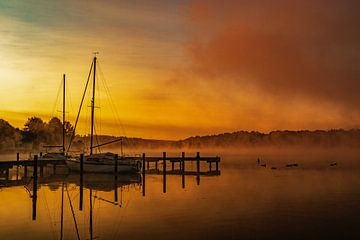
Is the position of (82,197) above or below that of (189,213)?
above

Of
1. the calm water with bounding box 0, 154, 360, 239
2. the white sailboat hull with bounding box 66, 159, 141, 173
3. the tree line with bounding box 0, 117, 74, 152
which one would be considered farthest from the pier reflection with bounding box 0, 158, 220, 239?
the tree line with bounding box 0, 117, 74, 152

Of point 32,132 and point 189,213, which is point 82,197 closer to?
point 189,213

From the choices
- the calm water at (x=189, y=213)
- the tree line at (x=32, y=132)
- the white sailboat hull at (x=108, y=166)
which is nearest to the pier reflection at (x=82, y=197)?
the calm water at (x=189, y=213)

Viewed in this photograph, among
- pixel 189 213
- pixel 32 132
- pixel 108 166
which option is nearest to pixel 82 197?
pixel 189 213

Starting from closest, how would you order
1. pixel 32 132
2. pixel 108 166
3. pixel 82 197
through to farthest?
1. pixel 82 197
2. pixel 108 166
3. pixel 32 132

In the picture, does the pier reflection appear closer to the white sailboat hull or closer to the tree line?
the white sailboat hull

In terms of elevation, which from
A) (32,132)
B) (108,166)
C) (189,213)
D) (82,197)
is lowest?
(189,213)

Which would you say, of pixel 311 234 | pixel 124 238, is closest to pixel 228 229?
pixel 311 234

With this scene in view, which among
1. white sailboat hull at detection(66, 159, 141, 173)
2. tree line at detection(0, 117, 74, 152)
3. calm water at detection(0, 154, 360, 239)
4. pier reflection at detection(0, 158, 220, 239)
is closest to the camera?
calm water at detection(0, 154, 360, 239)

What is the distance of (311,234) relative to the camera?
22828 millimetres

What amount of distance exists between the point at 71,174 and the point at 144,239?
154 feet

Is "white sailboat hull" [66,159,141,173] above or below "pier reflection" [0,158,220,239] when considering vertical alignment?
above

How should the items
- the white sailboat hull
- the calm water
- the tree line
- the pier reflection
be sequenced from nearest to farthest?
the calm water, the pier reflection, the white sailboat hull, the tree line

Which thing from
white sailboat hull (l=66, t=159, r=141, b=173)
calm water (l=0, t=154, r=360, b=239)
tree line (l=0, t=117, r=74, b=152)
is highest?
tree line (l=0, t=117, r=74, b=152)
